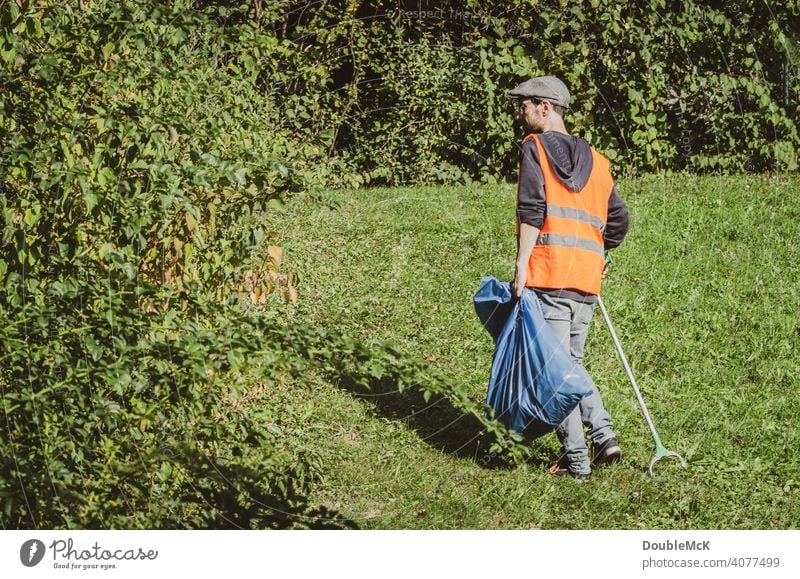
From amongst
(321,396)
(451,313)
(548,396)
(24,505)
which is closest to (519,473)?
(548,396)

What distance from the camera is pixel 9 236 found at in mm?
2729

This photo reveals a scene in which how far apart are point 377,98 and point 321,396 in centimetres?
404

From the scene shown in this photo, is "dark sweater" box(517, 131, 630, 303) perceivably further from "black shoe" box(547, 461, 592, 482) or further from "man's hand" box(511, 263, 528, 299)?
"black shoe" box(547, 461, 592, 482)

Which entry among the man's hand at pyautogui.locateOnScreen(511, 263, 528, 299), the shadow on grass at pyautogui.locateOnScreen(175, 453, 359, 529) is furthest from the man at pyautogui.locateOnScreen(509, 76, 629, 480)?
the shadow on grass at pyautogui.locateOnScreen(175, 453, 359, 529)

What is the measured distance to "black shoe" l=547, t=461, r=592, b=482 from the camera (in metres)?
3.73

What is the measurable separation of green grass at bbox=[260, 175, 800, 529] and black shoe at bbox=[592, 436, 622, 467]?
2.3 inches

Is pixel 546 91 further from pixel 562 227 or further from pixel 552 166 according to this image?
pixel 562 227

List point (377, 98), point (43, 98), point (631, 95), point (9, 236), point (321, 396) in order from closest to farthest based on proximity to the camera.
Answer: point (9, 236) < point (43, 98) < point (321, 396) < point (631, 95) < point (377, 98)

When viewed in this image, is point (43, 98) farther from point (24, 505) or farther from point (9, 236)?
point (24, 505)

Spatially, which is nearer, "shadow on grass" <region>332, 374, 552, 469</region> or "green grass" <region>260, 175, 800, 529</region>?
"green grass" <region>260, 175, 800, 529</region>

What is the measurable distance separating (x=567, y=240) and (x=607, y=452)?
940 mm

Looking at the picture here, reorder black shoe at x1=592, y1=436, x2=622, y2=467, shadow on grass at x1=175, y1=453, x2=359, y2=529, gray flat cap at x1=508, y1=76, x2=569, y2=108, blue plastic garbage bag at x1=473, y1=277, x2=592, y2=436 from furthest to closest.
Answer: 1. black shoe at x1=592, y1=436, x2=622, y2=467
2. gray flat cap at x1=508, y1=76, x2=569, y2=108
3. blue plastic garbage bag at x1=473, y1=277, x2=592, y2=436
4. shadow on grass at x1=175, y1=453, x2=359, y2=529

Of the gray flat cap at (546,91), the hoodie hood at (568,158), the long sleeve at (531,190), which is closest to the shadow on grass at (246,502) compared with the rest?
the long sleeve at (531,190)

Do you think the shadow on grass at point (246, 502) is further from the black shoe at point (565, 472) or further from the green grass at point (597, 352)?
the black shoe at point (565, 472)
